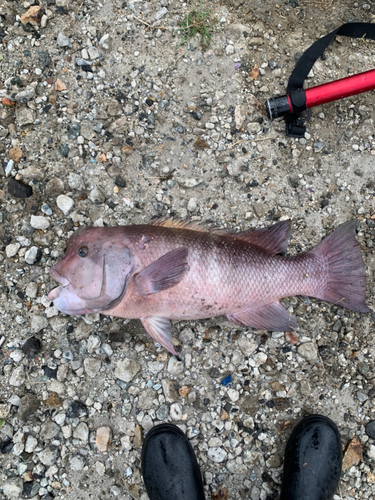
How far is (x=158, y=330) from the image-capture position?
2.81 meters

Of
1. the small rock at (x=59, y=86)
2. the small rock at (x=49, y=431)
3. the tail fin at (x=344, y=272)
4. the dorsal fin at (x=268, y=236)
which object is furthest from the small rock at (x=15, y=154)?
the tail fin at (x=344, y=272)

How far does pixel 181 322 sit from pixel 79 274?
1003 mm

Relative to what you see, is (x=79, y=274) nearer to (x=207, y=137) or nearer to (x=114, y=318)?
(x=114, y=318)

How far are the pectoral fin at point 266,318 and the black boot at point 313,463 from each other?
0.83 metres

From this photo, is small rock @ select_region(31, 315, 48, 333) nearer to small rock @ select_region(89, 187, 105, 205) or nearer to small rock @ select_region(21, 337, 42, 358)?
small rock @ select_region(21, 337, 42, 358)

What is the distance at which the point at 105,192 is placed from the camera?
3211 mm

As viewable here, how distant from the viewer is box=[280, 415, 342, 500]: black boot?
2.88 meters

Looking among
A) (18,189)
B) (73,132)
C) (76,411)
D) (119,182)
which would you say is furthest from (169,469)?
(73,132)

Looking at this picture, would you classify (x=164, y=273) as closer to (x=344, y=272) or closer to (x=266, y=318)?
(x=266, y=318)

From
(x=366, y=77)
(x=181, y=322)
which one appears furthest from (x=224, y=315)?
(x=366, y=77)

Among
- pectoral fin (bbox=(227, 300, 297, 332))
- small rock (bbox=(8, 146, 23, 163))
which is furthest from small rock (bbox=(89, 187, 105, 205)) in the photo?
pectoral fin (bbox=(227, 300, 297, 332))

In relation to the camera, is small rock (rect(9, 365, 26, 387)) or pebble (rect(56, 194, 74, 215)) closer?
small rock (rect(9, 365, 26, 387))

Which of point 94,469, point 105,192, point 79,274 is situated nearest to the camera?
point 79,274

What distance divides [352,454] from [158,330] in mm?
1934
